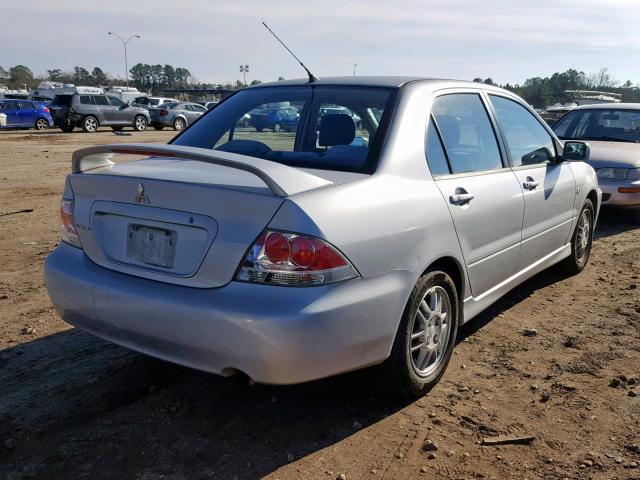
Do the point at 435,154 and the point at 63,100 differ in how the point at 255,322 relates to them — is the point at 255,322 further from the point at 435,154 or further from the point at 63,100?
the point at 63,100

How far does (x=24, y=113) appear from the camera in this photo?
2889 cm

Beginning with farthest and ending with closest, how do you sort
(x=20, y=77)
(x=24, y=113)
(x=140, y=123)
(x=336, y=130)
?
(x=20, y=77) < (x=140, y=123) < (x=24, y=113) < (x=336, y=130)

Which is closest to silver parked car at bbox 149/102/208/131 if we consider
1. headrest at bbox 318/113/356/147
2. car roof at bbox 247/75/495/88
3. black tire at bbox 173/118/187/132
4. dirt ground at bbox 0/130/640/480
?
black tire at bbox 173/118/187/132

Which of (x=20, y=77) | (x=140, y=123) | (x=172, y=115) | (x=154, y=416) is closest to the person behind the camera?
(x=154, y=416)

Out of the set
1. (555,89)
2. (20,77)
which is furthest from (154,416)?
(20,77)

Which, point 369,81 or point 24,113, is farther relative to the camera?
point 24,113

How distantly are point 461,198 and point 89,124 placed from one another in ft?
90.8

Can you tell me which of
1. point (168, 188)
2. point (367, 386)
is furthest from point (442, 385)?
point (168, 188)

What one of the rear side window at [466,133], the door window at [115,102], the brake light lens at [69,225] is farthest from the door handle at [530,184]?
the door window at [115,102]

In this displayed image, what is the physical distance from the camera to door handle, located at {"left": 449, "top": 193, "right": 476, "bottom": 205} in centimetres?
337

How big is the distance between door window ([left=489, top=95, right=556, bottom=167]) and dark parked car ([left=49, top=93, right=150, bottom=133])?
2633cm

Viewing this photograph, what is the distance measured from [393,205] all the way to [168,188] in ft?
3.42

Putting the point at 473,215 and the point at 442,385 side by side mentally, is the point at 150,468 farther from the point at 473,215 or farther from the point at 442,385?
the point at 473,215

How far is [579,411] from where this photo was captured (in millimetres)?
3229
